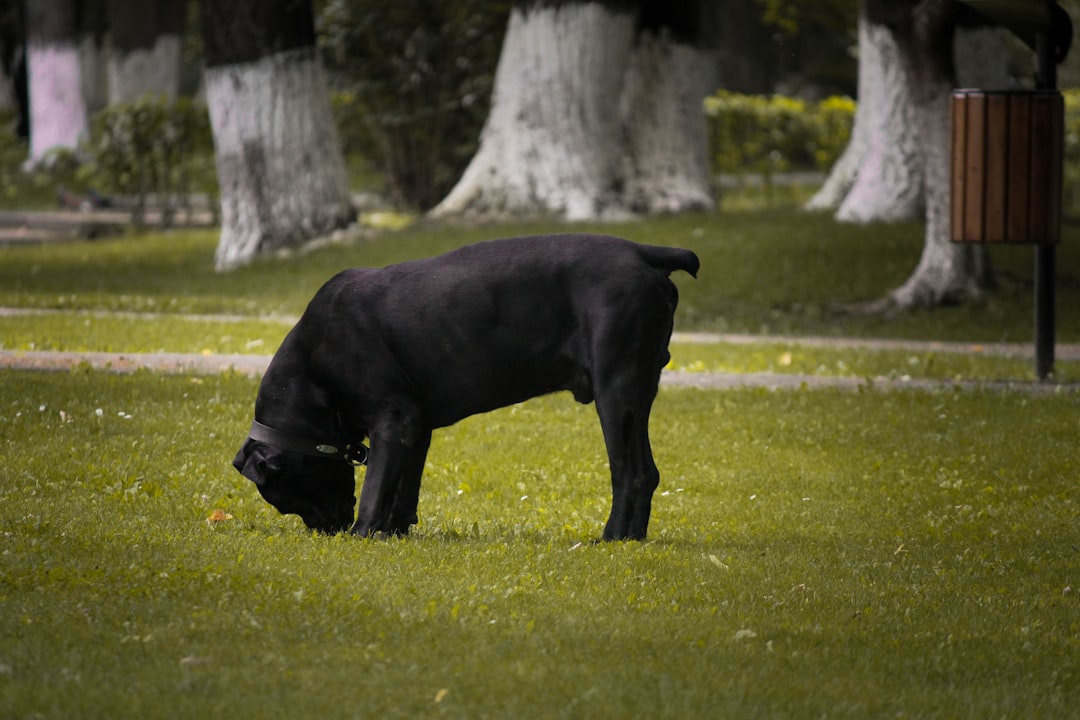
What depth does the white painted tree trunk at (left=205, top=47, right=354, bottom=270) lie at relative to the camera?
2005 cm

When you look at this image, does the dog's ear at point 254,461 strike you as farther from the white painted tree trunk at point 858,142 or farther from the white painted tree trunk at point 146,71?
the white painted tree trunk at point 146,71

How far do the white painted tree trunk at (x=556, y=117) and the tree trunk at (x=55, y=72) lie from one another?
51.7ft

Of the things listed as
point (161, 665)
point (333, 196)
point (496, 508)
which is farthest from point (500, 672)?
point (333, 196)

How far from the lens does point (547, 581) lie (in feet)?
20.7

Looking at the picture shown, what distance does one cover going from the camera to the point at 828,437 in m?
10.4

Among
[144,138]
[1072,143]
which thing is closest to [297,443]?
[144,138]

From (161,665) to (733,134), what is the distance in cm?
2257

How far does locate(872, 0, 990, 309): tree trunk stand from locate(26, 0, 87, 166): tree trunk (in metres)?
21.6

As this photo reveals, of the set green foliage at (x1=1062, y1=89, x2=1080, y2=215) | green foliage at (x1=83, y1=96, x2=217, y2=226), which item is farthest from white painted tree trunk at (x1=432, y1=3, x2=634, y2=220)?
green foliage at (x1=1062, y1=89, x2=1080, y2=215)

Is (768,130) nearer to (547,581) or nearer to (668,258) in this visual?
(668,258)

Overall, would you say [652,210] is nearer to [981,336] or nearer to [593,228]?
[593,228]

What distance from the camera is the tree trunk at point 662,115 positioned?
845 inches

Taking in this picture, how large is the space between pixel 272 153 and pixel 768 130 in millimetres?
9645

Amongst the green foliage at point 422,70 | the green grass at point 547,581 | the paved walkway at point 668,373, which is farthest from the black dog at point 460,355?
the green foliage at point 422,70
